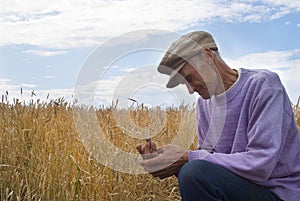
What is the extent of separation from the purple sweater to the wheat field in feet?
2.91

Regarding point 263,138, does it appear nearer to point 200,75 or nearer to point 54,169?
point 200,75

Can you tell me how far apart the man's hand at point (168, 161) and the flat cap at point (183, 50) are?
→ 0.29m

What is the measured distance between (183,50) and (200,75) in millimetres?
125

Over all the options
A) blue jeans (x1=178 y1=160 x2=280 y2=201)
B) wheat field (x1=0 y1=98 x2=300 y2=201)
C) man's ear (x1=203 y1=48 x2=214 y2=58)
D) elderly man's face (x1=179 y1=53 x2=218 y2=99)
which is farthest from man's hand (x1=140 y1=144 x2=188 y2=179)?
wheat field (x1=0 y1=98 x2=300 y2=201)

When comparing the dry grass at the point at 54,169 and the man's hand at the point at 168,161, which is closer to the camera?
the man's hand at the point at 168,161

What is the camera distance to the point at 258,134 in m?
1.64

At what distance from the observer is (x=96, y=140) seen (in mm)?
3107

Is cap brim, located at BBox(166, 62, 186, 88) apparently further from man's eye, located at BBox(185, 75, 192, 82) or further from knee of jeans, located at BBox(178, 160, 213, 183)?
knee of jeans, located at BBox(178, 160, 213, 183)

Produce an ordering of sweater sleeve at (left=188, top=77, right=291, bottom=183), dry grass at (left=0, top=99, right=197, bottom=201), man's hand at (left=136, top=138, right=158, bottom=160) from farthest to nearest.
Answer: dry grass at (left=0, top=99, right=197, bottom=201)
man's hand at (left=136, top=138, right=158, bottom=160)
sweater sleeve at (left=188, top=77, right=291, bottom=183)

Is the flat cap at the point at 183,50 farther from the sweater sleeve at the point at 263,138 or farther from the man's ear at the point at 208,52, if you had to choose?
the sweater sleeve at the point at 263,138

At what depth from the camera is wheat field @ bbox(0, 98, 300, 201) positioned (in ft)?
8.39

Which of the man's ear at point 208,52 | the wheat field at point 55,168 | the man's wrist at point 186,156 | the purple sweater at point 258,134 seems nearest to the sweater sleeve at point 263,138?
the purple sweater at point 258,134

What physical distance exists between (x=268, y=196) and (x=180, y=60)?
0.65 meters

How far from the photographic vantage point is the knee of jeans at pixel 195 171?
5.49ft
